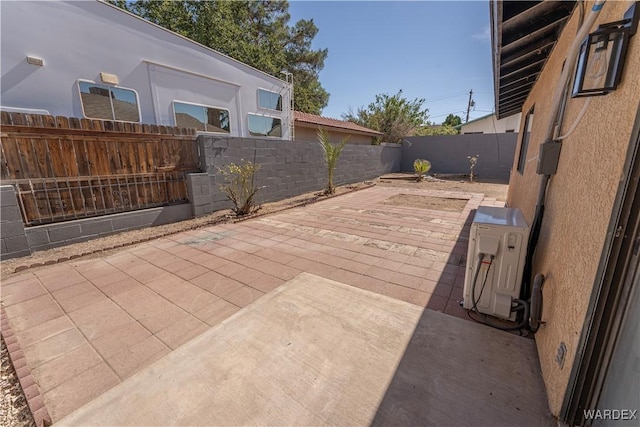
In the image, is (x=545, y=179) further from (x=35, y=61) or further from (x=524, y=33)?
(x=35, y=61)

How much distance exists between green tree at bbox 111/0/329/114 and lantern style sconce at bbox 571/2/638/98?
1593 cm

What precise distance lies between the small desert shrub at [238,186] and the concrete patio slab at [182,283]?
2.65 feet

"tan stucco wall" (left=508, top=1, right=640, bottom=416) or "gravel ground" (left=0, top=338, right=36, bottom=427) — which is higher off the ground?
"tan stucco wall" (left=508, top=1, right=640, bottom=416)

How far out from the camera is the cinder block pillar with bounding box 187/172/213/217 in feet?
16.6

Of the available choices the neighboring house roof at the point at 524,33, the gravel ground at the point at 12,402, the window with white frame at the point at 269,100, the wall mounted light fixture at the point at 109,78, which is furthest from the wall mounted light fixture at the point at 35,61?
the neighboring house roof at the point at 524,33

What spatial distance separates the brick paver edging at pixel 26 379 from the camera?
136 cm

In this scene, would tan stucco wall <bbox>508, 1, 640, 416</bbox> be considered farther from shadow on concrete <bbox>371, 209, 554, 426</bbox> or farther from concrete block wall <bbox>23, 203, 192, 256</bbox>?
concrete block wall <bbox>23, 203, 192, 256</bbox>

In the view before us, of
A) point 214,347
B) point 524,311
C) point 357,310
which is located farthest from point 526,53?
point 214,347

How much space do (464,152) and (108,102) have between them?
14.3 meters

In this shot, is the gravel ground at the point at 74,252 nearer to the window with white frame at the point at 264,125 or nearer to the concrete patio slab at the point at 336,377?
the concrete patio slab at the point at 336,377

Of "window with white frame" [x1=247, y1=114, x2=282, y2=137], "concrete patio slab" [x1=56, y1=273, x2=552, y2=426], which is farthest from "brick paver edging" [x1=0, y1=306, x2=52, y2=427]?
"window with white frame" [x1=247, y1=114, x2=282, y2=137]

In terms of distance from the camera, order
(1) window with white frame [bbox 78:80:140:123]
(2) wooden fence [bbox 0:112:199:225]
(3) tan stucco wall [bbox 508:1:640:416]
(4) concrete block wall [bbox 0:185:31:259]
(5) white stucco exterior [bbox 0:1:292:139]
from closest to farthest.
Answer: (3) tan stucco wall [bbox 508:1:640:416] < (4) concrete block wall [bbox 0:185:31:259] < (2) wooden fence [bbox 0:112:199:225] < (5) white stucco exterior [bbox 0:1:292:139] < (1) window with white frame [bbox 78:80:140:123]

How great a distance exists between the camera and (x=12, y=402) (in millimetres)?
1482

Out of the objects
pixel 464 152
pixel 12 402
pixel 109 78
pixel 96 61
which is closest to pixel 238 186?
pixel 109 78
